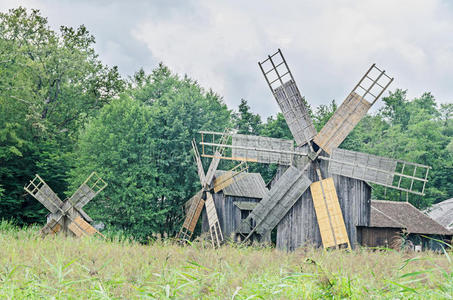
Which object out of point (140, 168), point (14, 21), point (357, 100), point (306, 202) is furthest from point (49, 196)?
point (14, 21)

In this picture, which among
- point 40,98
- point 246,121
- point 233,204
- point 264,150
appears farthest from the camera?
point 246,121

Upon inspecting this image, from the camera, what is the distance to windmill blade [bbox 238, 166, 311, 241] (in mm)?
16969

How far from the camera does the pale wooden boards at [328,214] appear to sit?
1606cm

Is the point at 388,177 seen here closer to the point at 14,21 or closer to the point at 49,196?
the point at 49,196

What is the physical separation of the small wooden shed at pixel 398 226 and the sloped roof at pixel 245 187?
6375 mm

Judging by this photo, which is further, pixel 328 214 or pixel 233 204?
pixel 233 204

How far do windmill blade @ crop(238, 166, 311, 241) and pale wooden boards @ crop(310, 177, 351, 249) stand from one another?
1.80 feet

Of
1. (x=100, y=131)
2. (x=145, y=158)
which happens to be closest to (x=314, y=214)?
(x=145, y=158)

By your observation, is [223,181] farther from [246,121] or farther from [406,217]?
[246,121]

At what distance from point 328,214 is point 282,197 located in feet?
6.21

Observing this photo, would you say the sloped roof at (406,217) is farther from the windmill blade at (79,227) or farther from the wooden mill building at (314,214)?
the windmill blade at (79,227)

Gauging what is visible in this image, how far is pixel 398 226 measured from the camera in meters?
22.9

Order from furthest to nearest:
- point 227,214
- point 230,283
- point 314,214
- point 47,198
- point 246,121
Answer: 1. point 246,121
2. point 227,214
3. point 47,198
4. point 314,214
5. point 230,283

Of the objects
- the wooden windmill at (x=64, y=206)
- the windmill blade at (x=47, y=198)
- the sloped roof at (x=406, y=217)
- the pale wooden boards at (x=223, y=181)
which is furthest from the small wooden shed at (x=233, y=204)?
the windmill blade at (x=47, y=198)
